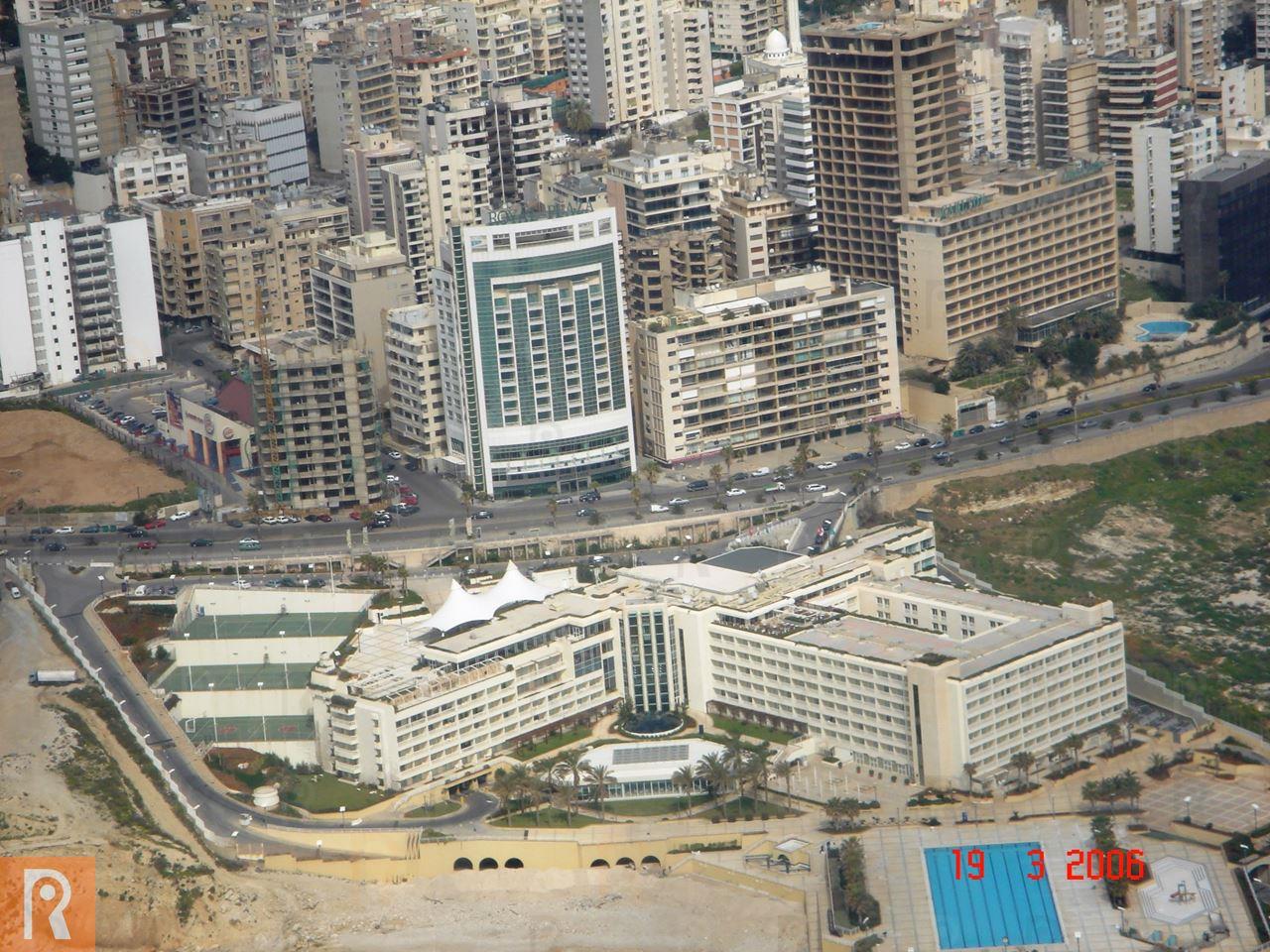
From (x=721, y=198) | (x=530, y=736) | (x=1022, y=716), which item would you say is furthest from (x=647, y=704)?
(x=721, y=198)

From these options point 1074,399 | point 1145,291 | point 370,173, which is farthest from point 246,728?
point 1145,291

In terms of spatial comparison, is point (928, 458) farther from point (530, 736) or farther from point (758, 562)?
point (530, 736)

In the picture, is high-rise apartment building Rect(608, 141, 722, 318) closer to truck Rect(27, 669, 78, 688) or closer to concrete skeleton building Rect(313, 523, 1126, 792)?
concrete skeleton building Rect(313, 523, 1126, 792)

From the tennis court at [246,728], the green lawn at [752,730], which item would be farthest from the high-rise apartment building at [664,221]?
the tennis court at [246,728]

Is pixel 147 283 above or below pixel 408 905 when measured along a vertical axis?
above

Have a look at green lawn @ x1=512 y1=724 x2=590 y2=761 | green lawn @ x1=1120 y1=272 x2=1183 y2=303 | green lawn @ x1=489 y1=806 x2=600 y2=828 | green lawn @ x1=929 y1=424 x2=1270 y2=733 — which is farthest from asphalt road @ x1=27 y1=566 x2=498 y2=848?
green lawn @ x1=1120 y1=272 x2=1183 y2=303

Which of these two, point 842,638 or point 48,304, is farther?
point 48,304

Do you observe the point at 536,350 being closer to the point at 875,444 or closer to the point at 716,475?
the point at 716,475
